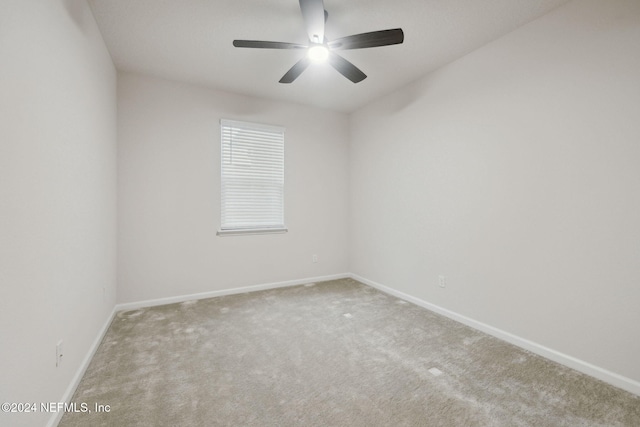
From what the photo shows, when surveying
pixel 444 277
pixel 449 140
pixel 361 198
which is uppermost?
pixel 449 140

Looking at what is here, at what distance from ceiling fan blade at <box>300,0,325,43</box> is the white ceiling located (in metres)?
0.26

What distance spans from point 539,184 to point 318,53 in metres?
2.09

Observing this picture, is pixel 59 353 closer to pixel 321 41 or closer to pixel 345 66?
pixel 321 41

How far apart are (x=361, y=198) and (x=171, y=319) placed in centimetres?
298

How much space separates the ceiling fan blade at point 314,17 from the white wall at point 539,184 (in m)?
1.68

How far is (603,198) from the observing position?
199 cm

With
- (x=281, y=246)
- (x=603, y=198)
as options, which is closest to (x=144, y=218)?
(x=281, y=246)

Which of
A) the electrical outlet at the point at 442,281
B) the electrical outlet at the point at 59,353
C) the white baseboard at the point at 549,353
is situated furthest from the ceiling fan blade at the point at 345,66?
the electrical outlet at the point at 59,353

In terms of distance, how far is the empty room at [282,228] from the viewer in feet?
5.22

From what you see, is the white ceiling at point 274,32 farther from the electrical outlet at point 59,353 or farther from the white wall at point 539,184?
the electrical outlet at point 59,353

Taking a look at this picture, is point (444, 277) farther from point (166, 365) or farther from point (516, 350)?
point (166, 365)

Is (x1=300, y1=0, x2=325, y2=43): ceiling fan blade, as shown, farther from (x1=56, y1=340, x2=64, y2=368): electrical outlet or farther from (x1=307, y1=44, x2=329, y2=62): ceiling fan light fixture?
(x1=56, y1=340, x2=64, y2=368): electrical outlet

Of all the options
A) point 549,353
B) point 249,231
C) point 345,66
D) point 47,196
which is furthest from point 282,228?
point 549,353

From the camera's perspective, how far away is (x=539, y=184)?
2.32m
